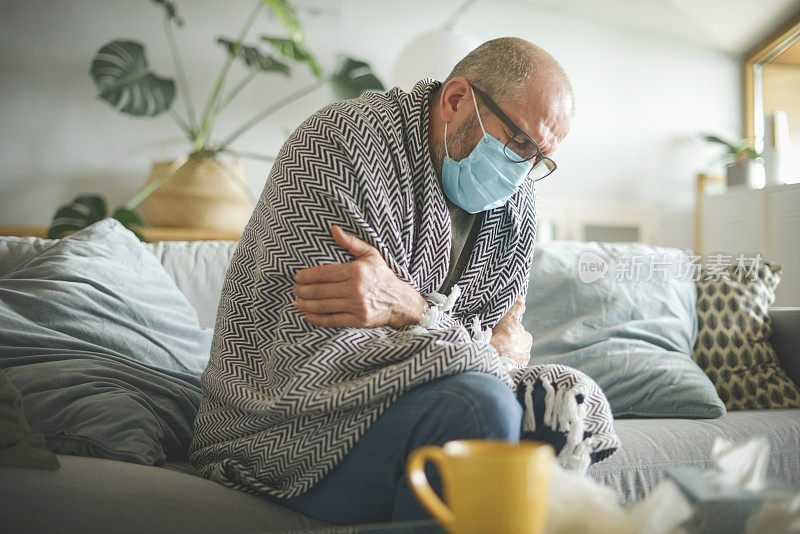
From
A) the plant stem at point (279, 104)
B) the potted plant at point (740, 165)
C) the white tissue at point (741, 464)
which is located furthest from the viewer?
the potted plant at point (740, 165)

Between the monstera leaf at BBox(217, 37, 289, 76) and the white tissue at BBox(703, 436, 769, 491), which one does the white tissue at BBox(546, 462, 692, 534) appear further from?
the monstera leaf at BBox(217, 37, 289, 76)

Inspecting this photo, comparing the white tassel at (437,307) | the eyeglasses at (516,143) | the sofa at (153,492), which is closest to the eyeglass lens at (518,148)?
the eyeglasses at (516,143)

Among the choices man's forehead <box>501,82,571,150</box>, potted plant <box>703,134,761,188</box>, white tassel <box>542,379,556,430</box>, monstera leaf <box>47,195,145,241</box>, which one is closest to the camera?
white tassel <box>542,379,556,430</box>

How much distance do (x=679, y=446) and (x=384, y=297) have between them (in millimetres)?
856

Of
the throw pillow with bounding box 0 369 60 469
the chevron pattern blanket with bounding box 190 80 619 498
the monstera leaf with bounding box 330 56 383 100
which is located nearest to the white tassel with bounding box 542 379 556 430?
the chevron pattern blanket with bounding box 190 80 619 498

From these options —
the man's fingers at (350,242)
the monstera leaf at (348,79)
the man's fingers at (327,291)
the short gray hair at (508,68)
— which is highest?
the monstera leaf at (348,79)

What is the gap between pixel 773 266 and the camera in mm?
1871

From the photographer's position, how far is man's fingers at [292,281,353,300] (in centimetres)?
89

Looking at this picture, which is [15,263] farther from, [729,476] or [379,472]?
[729,476]

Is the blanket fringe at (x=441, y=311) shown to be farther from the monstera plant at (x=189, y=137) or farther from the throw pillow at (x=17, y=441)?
the monstera plant at (x=189, y=137)

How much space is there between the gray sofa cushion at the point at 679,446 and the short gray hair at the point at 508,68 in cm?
77

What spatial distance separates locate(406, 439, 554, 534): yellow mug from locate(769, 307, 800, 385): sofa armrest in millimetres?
1600

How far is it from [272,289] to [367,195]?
201 mm

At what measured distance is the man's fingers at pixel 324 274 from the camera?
2.95ft
